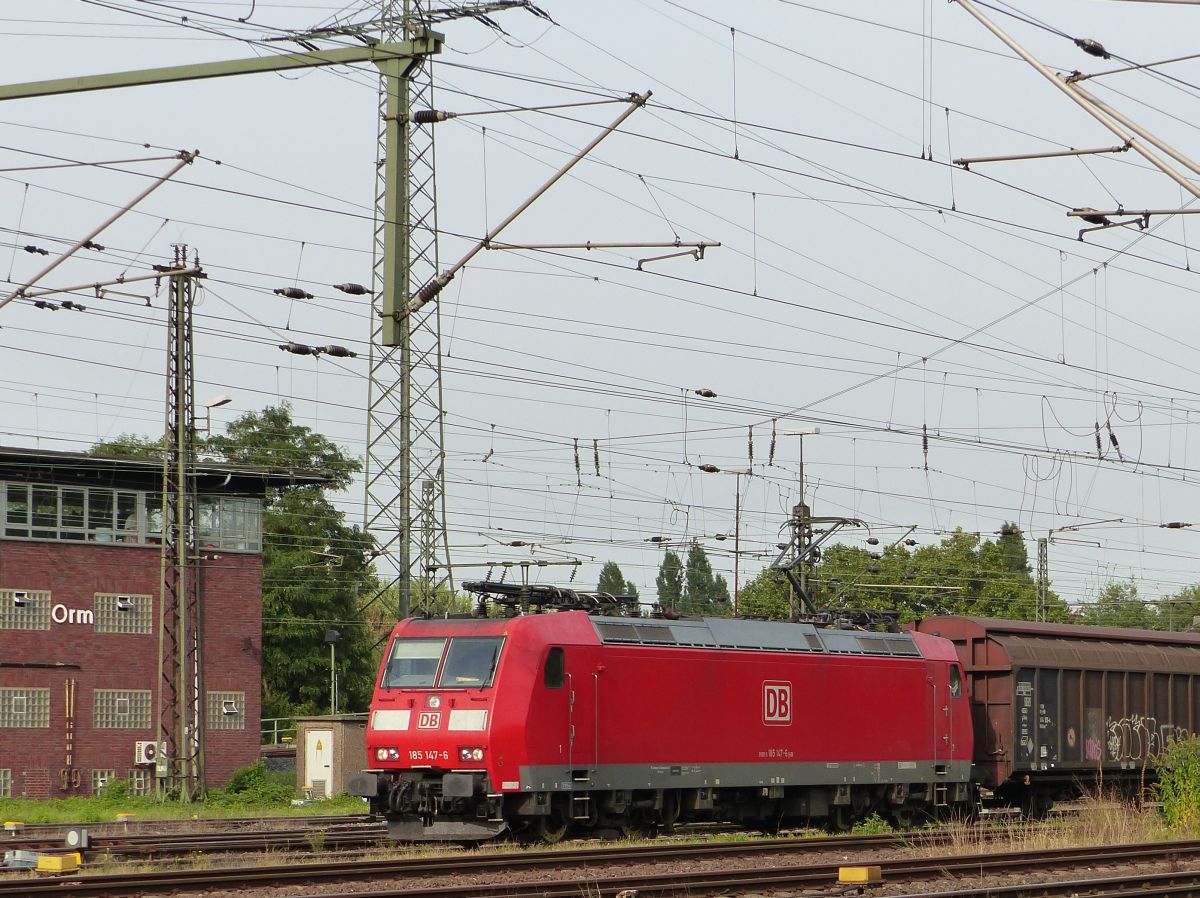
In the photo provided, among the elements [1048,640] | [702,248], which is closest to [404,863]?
[702,248]

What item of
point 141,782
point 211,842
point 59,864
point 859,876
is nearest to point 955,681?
point 859,876

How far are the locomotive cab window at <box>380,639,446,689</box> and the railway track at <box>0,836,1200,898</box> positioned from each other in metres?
3.71

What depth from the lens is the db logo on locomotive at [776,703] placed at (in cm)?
2559

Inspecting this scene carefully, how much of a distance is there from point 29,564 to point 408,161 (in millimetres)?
22500

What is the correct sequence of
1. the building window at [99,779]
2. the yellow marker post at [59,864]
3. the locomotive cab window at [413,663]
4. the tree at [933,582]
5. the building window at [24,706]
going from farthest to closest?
1. the tree at [933,582]
2. the building window at [99,779]
3. the building window at [24,706]
4. the locomotive cab window at [413,663]
5. the yellow marker post at [59,864]

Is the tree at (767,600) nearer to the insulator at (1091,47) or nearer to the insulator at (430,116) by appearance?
the insulator at (430,116)

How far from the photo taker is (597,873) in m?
18.8

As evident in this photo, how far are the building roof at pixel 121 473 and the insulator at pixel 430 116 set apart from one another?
69.1 ft

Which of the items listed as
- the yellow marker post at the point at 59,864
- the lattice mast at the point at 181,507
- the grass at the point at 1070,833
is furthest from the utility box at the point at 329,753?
the yellow marker post at the point at 59,864

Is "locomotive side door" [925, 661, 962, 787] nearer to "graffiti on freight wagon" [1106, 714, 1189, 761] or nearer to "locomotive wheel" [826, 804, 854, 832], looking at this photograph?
"locomotive wheel" [826, 804, 854, 832]

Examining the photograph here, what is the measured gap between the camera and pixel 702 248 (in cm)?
2391

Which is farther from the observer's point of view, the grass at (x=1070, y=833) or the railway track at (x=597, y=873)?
the grass at (x=1070, y=833)

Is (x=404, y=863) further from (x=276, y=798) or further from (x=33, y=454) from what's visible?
(x=33, y=454)

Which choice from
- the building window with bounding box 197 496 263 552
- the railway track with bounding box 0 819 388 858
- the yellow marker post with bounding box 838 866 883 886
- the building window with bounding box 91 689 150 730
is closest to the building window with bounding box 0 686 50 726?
the building window with bounding box 91 689 150 730
